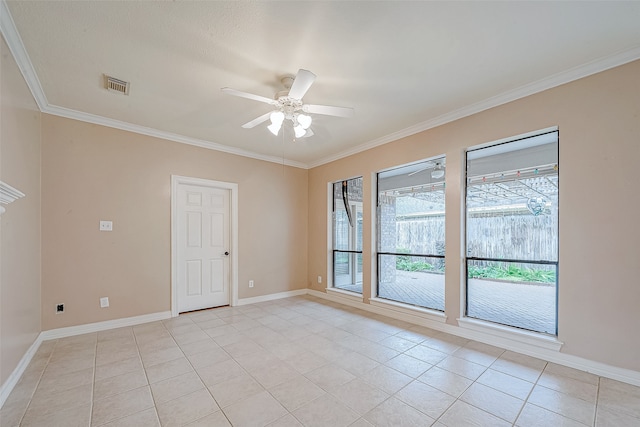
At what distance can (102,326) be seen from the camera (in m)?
3.45

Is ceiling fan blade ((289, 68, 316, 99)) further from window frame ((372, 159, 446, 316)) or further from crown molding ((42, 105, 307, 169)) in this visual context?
crown molding ((42, 105, 307, 169))

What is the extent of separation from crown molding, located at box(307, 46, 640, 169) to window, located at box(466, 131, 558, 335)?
461mm

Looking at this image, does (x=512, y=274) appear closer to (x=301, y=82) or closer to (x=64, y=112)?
(x=301, y=82)

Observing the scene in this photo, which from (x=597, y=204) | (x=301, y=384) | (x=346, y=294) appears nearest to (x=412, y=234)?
(x=346, y=294)

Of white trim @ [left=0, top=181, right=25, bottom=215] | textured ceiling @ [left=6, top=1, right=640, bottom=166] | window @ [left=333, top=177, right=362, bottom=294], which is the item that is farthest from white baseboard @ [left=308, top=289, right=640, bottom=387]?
white trim @ [left=0, top=181, right=25, bottom=215]

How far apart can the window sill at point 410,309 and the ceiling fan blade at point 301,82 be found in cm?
301

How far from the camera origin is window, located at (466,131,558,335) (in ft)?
9.15

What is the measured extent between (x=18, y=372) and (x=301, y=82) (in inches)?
131

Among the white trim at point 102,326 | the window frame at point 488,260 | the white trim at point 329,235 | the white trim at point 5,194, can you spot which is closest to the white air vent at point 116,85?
the white trim at point 5,194

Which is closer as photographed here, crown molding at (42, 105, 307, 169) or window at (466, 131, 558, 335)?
window at (466, 131, 558, 335)

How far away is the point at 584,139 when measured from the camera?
8.16 ft

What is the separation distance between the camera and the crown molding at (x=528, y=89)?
2295mm

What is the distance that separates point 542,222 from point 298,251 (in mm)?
3869

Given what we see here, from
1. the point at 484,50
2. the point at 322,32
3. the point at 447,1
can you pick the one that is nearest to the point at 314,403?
the point at 322,32
